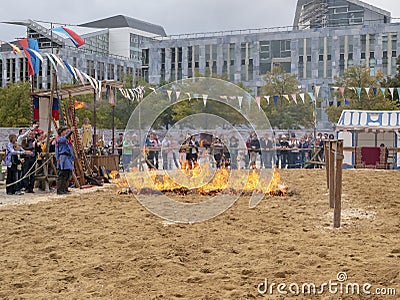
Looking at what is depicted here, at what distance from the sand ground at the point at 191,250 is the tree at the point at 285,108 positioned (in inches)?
1462

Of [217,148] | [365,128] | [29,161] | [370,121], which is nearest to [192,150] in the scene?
[217,148]

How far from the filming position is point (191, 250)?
6414 millimetres

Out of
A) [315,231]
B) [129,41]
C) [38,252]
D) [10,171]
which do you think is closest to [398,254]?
[315,231]

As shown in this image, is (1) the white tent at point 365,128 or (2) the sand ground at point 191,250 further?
(1) the white tent at point 365,128

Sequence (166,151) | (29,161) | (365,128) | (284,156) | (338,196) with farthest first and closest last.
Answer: (284,156)
(365,128)
(166,151)
(29,161)
(338,196)

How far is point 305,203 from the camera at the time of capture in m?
10.4

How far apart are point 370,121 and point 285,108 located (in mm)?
25102

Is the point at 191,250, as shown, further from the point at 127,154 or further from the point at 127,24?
the point at 127,24

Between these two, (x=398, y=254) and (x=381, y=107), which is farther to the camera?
(x=381, y=107)

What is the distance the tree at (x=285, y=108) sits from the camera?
155 ft

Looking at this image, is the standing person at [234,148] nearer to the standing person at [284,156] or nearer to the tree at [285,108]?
the standing person at [284,156]

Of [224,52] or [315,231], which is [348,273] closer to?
[315,231]

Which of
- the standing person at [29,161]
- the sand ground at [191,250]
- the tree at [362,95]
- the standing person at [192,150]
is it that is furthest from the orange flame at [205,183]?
the tree at [362,95]

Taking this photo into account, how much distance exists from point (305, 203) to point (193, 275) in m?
5.49
